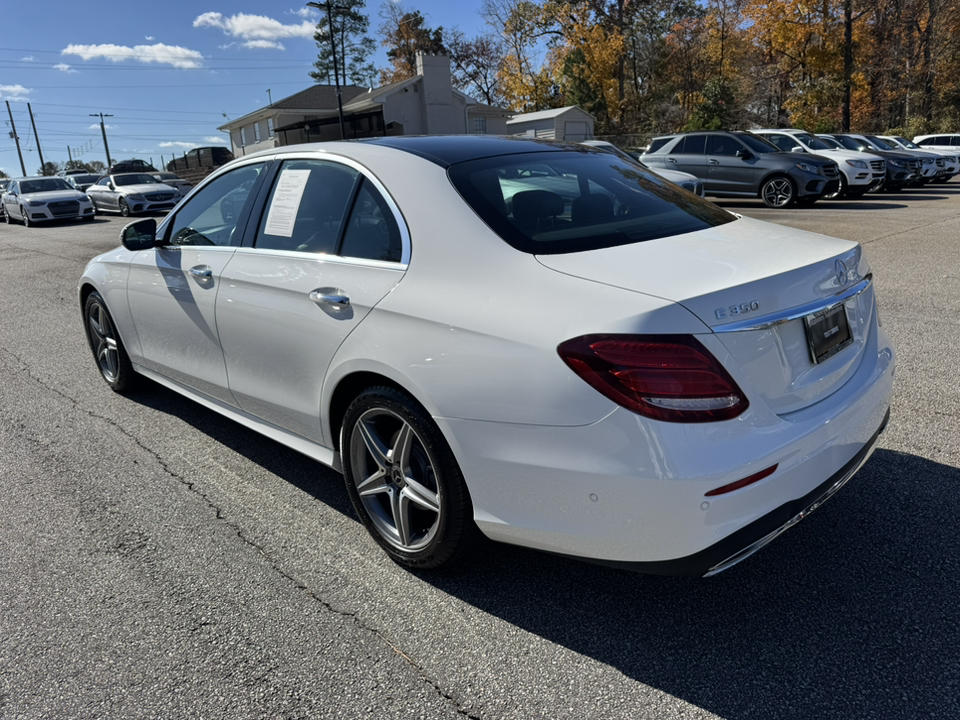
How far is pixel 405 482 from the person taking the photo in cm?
281

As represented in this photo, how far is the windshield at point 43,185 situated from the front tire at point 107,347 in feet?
71.9

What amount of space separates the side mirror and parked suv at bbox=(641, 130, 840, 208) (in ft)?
45.9

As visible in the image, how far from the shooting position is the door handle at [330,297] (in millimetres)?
2859

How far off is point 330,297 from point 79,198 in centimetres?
2393

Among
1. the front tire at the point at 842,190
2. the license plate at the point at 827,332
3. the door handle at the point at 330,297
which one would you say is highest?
the door handle at the point at 330,297

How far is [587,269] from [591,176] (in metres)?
1.08

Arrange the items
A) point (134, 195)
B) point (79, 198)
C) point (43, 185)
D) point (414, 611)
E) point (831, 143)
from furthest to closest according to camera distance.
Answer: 1. point (43, 185)
2. point (134, 195)
3. point (79, 198)
4. point (831, 143)
5. point (414, 611)

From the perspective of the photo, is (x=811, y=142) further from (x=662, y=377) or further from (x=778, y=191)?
(x=662, y=377)

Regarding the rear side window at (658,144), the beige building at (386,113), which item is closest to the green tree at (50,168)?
the beige building at (386,113)

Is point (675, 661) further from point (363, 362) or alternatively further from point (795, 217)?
point (795, 217)

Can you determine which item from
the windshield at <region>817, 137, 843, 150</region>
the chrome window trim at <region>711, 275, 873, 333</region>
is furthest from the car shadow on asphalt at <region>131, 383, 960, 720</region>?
the windshield at <region>817, 137, 843, 150</region>

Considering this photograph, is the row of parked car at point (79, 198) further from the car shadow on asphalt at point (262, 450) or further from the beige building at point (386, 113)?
the car shadow on asphalt at point (262, 450)

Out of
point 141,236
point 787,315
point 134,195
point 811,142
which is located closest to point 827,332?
point 787,315

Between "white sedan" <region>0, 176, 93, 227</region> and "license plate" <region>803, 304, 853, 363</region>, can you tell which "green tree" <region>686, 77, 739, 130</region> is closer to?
"white sedan" <region>0, 176, 93, 227</region>
